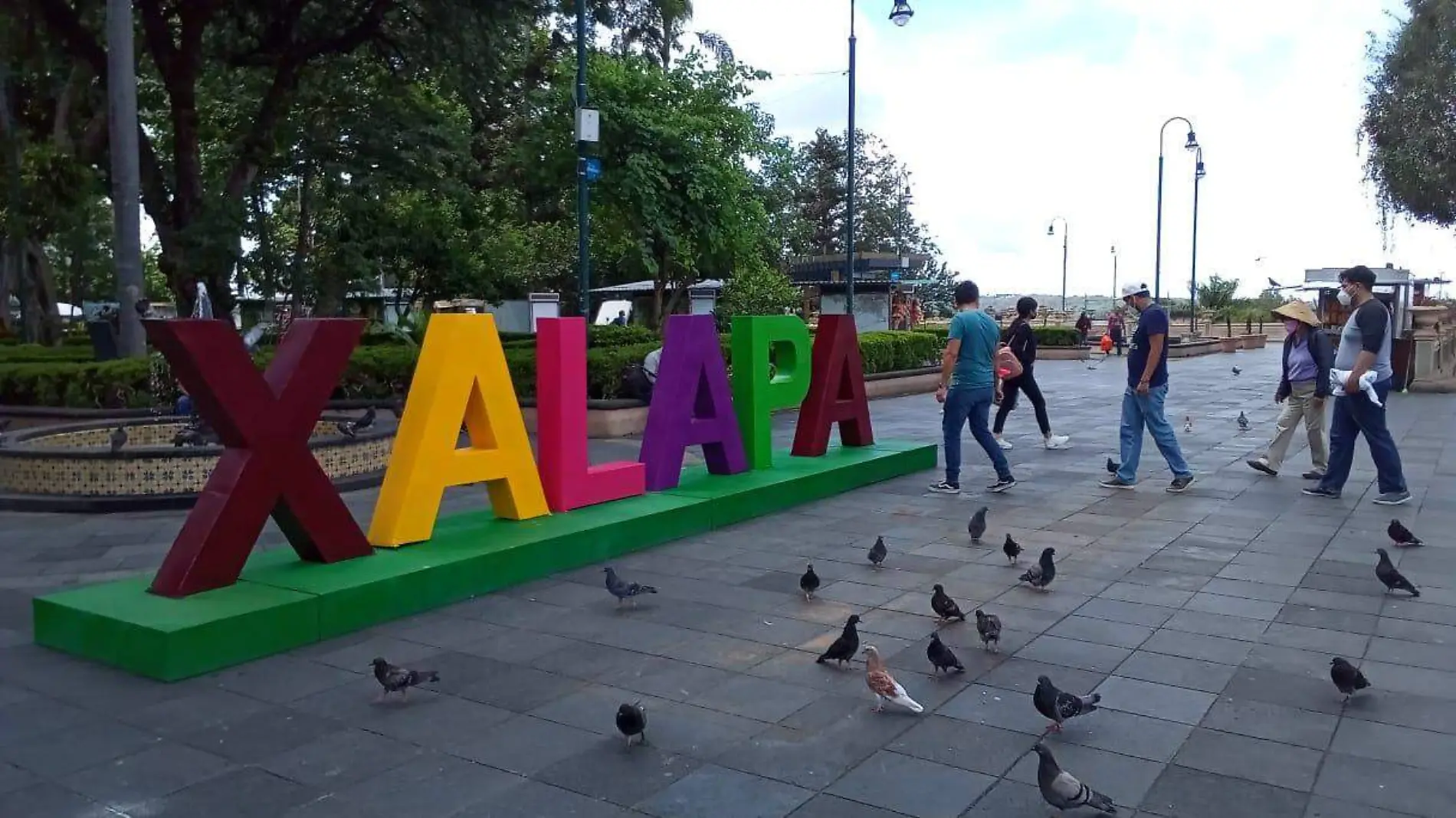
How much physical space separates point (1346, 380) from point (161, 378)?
13252mm

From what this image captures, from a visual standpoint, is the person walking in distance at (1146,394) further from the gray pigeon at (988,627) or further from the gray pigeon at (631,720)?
the gray pigeon at (631,720)

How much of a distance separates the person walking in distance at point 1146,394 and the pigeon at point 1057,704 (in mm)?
5726

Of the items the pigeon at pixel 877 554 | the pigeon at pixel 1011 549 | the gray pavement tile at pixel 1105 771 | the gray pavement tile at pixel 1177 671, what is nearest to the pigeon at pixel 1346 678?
the gray pavement tile at pixel 1177 671

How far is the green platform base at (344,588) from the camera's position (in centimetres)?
533

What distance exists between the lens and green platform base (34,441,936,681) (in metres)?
5.33

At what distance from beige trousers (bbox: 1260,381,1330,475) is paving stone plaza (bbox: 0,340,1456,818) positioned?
7.14 feet

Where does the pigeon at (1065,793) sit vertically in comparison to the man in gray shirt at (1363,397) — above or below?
below

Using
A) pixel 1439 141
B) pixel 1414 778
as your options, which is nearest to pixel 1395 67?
pixel 1439 141

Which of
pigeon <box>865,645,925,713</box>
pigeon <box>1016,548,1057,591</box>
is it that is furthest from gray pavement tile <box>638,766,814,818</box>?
pigeon <box>1016,548,1057,591</box>

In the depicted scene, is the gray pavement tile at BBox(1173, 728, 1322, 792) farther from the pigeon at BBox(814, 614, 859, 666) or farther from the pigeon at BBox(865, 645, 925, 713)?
the pigeon at BBox(814, 614, 859, 666)

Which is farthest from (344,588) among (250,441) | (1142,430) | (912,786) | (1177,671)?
(1142,430)

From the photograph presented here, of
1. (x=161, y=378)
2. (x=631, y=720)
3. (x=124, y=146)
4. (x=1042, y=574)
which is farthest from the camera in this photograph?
(x=161, y=378)

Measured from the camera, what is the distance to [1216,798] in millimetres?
3885

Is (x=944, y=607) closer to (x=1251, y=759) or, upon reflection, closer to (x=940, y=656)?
(x=940, y=656)
